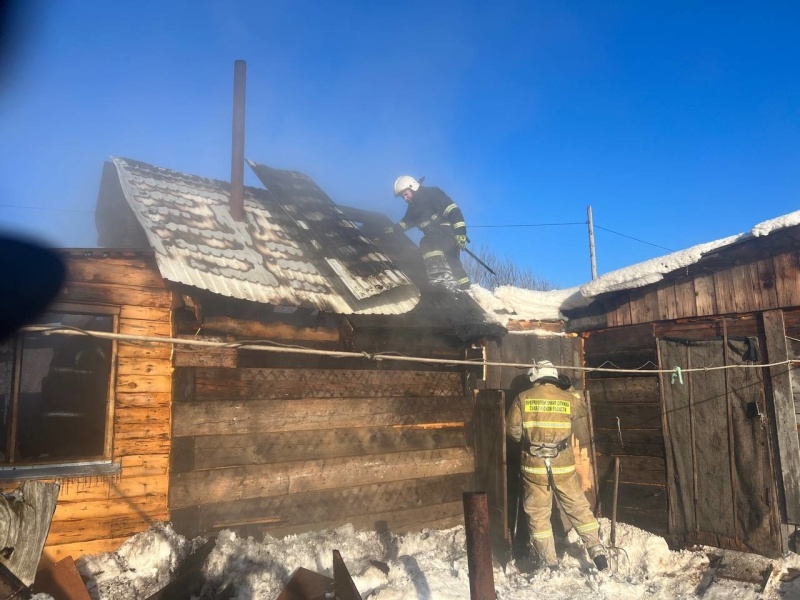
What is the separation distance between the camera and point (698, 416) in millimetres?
7898

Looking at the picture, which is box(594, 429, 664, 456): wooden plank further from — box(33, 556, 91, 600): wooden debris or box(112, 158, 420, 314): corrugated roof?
box(33, 556, 91, 600): wooden debris

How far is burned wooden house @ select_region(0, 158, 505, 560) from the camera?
5211 mm

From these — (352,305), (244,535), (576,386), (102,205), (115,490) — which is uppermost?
(102,205)

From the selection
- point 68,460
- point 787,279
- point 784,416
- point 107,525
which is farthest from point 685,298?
point 68,460

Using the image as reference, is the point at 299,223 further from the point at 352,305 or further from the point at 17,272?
the point at 17,272

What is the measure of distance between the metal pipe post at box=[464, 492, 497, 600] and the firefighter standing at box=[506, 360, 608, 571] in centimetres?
322

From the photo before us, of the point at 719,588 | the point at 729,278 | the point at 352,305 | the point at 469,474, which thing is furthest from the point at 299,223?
the point at 719,588

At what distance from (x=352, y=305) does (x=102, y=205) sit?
6.34 metres

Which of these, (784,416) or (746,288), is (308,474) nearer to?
(784,416)

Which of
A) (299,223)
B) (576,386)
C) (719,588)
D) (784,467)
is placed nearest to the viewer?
(719,588)

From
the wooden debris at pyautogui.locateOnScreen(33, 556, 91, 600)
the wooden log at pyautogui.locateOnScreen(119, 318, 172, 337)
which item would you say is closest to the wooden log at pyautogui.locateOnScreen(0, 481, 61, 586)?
the wooden debris at pyautogui.locateOnScreen(33, 556, 91, 600)

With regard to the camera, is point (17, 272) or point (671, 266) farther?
point (671, 266)

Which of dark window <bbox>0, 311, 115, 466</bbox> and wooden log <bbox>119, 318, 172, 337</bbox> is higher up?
wooden log <bbox>119, 318, 172, 337</bbox>

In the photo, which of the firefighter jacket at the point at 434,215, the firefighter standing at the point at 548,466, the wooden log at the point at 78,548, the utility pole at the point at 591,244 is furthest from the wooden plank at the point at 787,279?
the utility pole at the point at 591,244
